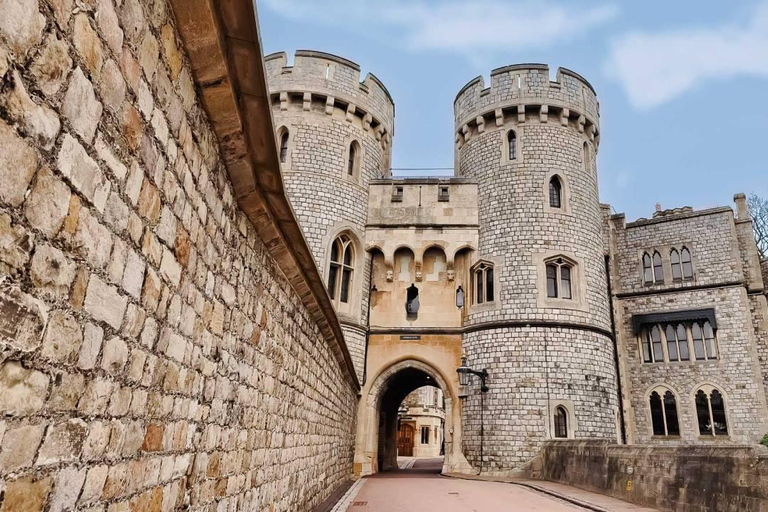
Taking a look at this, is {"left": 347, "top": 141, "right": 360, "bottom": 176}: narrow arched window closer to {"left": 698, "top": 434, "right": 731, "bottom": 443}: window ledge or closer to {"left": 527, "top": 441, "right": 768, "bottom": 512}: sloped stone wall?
{"left": 527, "top": 441, "right": 768, "bottom": 512}: sloped stone wall

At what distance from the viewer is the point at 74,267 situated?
159 centimetres

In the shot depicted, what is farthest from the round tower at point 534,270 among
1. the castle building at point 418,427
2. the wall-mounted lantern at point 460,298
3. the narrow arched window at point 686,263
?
the castle building at point 418,427

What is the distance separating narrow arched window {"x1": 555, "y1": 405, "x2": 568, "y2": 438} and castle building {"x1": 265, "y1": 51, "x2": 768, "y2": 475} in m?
0.05

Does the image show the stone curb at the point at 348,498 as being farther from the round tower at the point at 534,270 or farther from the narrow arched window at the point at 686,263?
the narrow arched window at the point at 686,263

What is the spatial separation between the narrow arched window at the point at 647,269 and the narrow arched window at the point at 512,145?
621 centimetres

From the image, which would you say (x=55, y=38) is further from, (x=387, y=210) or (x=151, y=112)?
(x=387, y=210)

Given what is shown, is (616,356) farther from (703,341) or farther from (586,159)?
(586,159)

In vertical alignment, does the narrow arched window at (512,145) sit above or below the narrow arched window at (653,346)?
above

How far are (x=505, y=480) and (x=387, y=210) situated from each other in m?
8.55

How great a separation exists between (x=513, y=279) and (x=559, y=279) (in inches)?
52.6

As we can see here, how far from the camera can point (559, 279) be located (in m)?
14.9

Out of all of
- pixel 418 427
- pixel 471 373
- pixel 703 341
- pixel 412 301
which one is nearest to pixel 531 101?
pixel 412 301

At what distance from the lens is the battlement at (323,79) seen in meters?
16.1

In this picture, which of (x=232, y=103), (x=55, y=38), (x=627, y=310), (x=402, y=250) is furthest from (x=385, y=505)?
(x=627, y=310)
